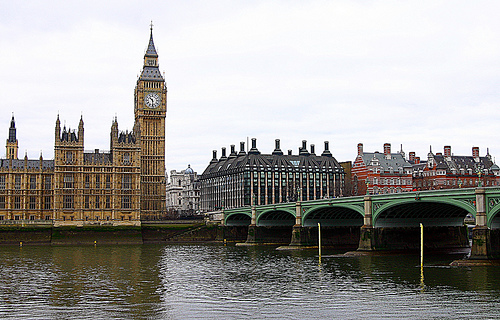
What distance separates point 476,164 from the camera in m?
144

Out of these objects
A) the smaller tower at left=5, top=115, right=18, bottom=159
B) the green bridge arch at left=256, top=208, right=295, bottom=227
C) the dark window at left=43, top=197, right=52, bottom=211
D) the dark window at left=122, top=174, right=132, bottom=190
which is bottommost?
the green bridge arch at left=256, top=208, right=295, bottom=227

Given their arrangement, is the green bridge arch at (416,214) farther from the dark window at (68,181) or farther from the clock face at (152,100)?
the clock face at (152,100)

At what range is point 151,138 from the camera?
133 metres

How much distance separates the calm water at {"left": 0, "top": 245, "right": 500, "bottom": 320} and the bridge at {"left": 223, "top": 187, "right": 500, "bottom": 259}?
5130mm

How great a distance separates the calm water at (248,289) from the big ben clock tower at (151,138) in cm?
6529

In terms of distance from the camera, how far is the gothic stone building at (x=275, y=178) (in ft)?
481

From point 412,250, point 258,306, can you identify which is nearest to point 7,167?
point 412,250

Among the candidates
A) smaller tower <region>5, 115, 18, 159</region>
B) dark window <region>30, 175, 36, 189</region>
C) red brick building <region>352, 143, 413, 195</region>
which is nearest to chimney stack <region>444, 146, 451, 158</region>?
red brick building <region>352, 143, 413, 195</region>

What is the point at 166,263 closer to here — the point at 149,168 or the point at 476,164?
the point at 149,168

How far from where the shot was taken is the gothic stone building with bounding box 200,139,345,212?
146m

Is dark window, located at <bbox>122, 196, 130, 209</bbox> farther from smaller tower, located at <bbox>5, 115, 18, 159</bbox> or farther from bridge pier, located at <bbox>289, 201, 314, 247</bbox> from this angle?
bridge pier, located at <bbox>289, 201, 314, 247</bbox>

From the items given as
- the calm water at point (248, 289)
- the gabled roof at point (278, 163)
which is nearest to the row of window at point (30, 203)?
the gabled roof at point (278, 163)

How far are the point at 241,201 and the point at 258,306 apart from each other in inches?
4369

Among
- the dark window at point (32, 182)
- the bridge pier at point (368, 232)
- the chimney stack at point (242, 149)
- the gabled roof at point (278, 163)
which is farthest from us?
the chimney stack at point (242, 149)
